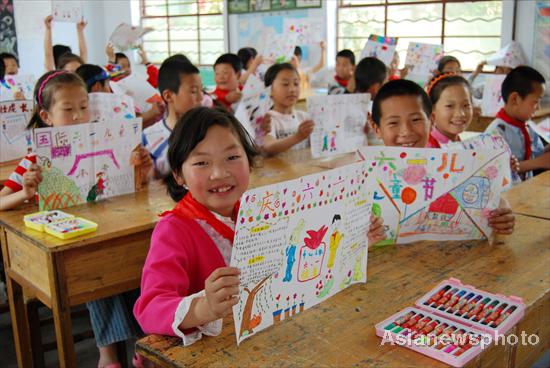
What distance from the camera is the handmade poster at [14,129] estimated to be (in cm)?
270

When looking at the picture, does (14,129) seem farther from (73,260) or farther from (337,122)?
(337,122)

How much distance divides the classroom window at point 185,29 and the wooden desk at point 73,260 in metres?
6.33

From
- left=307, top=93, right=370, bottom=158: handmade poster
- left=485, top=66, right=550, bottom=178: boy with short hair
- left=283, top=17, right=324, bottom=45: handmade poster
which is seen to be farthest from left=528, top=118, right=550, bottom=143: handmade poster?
left=283, top=17, right=324, bottom=45: handmade poster

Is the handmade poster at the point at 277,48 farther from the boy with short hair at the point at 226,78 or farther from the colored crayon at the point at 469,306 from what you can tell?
the colored crayon at the point at 469,306

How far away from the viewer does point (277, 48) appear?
460 cm

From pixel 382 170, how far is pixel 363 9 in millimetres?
5434

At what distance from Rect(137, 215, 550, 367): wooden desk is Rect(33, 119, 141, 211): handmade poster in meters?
1.01

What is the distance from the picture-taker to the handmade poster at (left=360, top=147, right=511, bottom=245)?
154 cm

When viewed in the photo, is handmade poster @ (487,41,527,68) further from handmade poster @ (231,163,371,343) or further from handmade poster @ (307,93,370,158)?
handmade poster @ (231,163,371,343)

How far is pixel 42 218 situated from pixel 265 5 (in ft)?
19.9

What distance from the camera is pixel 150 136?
2676 millimetres

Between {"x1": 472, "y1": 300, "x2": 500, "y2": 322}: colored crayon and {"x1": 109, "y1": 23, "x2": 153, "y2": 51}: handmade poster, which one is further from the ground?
{"x1": 109, "y1": 23, "x2": 153, "y2": 51}: handmade poster

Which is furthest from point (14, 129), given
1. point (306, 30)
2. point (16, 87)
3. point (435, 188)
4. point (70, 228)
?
point (306, 30)

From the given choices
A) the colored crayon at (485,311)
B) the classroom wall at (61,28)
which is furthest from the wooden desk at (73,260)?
the classroom wall at (61,28)
